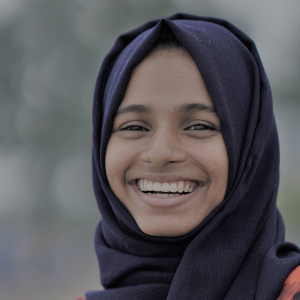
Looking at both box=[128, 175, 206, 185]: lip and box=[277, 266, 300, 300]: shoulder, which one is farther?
box=[128, 175, 206, 185]: lip

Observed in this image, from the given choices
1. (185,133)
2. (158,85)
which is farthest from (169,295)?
(158,85)

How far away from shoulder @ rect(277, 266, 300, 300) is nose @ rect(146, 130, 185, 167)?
49cm

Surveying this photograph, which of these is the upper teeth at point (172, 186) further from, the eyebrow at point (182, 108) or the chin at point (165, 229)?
the eyebrow at point (182, 108)

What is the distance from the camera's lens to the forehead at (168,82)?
1377mm

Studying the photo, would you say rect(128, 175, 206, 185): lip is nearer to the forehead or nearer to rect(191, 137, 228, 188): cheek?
rect(191, 137, 228, 188): cheek

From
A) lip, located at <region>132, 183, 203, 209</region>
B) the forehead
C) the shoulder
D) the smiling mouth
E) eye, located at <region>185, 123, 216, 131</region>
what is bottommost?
the shoulder

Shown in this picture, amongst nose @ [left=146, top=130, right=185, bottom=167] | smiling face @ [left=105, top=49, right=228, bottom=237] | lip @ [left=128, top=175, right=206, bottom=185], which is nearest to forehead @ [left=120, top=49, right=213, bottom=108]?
smiling face @ [left=105, top=49, right=228, bottom=237]

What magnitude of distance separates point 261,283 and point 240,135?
0.50 metres

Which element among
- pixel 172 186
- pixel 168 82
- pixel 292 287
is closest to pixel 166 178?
pixel 172 186

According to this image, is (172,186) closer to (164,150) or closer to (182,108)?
(164,150)

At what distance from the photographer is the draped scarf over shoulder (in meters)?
1.33

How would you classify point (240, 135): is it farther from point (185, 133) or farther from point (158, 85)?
point (158, 85)

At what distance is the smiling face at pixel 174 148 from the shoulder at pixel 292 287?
1.09ft

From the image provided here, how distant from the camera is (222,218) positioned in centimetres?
139
